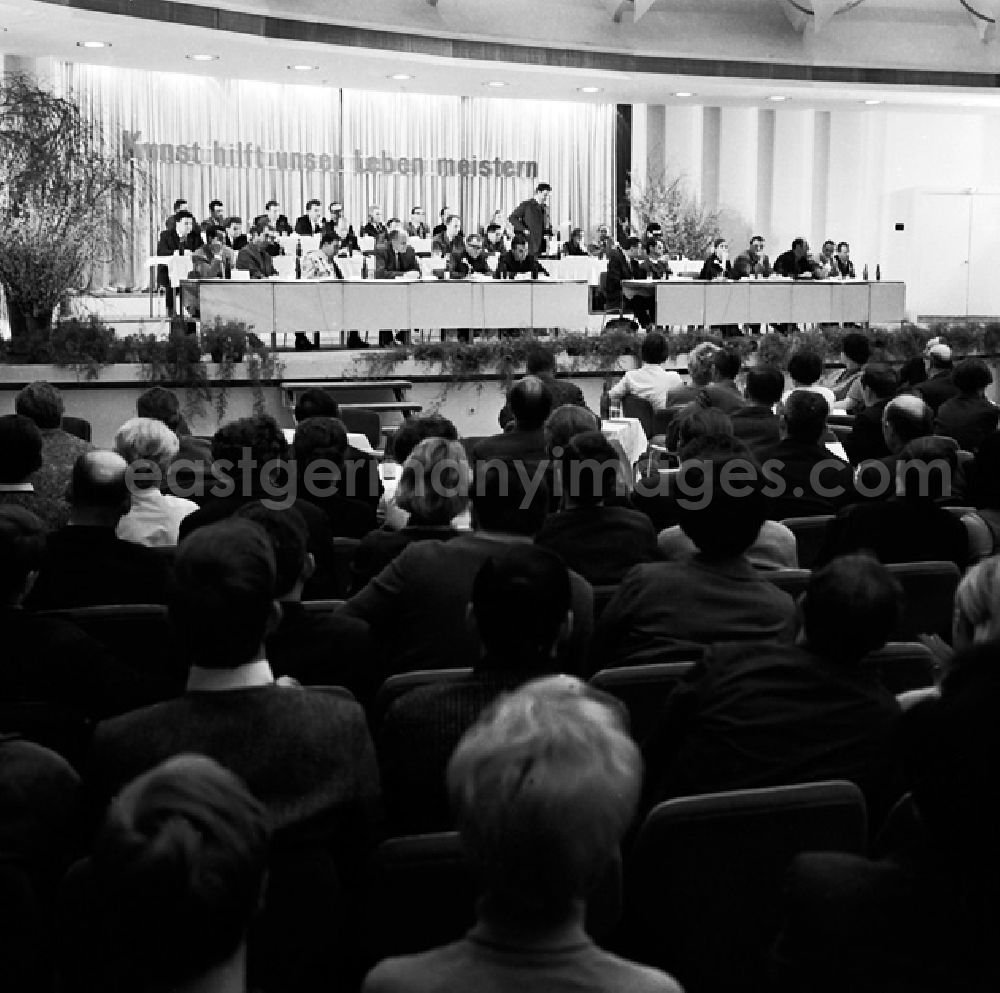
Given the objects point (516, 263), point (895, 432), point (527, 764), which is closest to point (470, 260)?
point (516, 263)

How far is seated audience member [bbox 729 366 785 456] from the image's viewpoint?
21.5 ft

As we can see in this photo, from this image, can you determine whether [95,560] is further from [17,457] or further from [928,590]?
[928,590]

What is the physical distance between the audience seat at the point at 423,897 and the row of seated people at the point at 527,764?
9 centimetres

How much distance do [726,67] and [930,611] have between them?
13648 millimetres

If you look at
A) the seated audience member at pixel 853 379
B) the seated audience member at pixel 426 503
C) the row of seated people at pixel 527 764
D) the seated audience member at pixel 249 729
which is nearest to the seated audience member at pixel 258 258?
the seated audience member at pixel 853 379

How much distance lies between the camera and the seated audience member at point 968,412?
7.24 metres

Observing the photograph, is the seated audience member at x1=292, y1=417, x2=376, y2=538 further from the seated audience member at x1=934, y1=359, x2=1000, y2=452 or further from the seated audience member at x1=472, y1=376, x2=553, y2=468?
the seated audience member at x1=934, y1=359, x2=1000, y2=452

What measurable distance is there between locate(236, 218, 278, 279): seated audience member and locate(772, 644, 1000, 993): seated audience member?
12848 millimetres

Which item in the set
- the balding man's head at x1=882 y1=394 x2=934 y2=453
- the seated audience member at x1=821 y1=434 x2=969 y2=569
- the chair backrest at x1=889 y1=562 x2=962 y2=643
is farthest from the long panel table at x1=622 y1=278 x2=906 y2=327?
the chair backrest at x1=889 y1=562 x2=962 y2=643

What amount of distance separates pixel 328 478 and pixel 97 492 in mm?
1320

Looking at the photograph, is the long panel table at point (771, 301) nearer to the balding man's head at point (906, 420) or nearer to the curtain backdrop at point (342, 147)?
the curtain backdrop at point (342, 147)

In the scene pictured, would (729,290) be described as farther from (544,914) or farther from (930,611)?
(544,914)

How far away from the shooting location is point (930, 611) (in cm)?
407

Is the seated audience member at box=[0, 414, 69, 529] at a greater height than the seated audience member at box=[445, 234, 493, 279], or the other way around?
the seated audience member at box=[445, 234, 493, 279]
